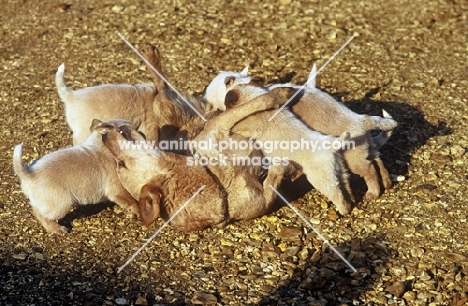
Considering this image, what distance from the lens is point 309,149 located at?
5941 millimetres

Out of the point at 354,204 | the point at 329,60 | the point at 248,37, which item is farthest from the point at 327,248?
the point at 248,37

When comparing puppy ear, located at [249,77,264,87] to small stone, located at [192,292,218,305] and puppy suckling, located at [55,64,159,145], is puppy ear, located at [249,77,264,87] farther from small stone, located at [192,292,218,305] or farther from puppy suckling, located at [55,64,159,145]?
small stone, located at [192,292,218,305]

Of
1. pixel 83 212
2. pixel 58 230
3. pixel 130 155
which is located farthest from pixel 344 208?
pixel 58 230

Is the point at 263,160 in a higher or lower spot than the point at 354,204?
higher

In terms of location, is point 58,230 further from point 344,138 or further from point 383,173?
point 383,173

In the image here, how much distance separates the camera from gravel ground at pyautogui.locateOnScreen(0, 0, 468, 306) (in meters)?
5.53

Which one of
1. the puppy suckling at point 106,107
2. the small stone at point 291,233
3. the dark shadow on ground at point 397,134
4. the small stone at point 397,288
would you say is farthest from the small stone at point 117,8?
the small stone at point 397,288

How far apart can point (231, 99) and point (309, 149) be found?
2.69 ft

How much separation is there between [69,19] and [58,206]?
14.2 feet

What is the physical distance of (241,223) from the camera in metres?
6.18

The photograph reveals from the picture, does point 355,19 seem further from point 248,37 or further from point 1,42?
point 1,42

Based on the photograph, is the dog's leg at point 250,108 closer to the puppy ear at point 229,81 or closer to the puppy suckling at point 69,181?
the puppy ear at point 229,81

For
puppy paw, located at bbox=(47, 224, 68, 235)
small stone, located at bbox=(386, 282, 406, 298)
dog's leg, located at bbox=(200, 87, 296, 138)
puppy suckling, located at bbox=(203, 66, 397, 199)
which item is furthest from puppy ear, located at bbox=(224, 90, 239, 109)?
small stone, located at bbox=(386, 282, 406, 298)

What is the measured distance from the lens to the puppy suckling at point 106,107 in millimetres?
6414
